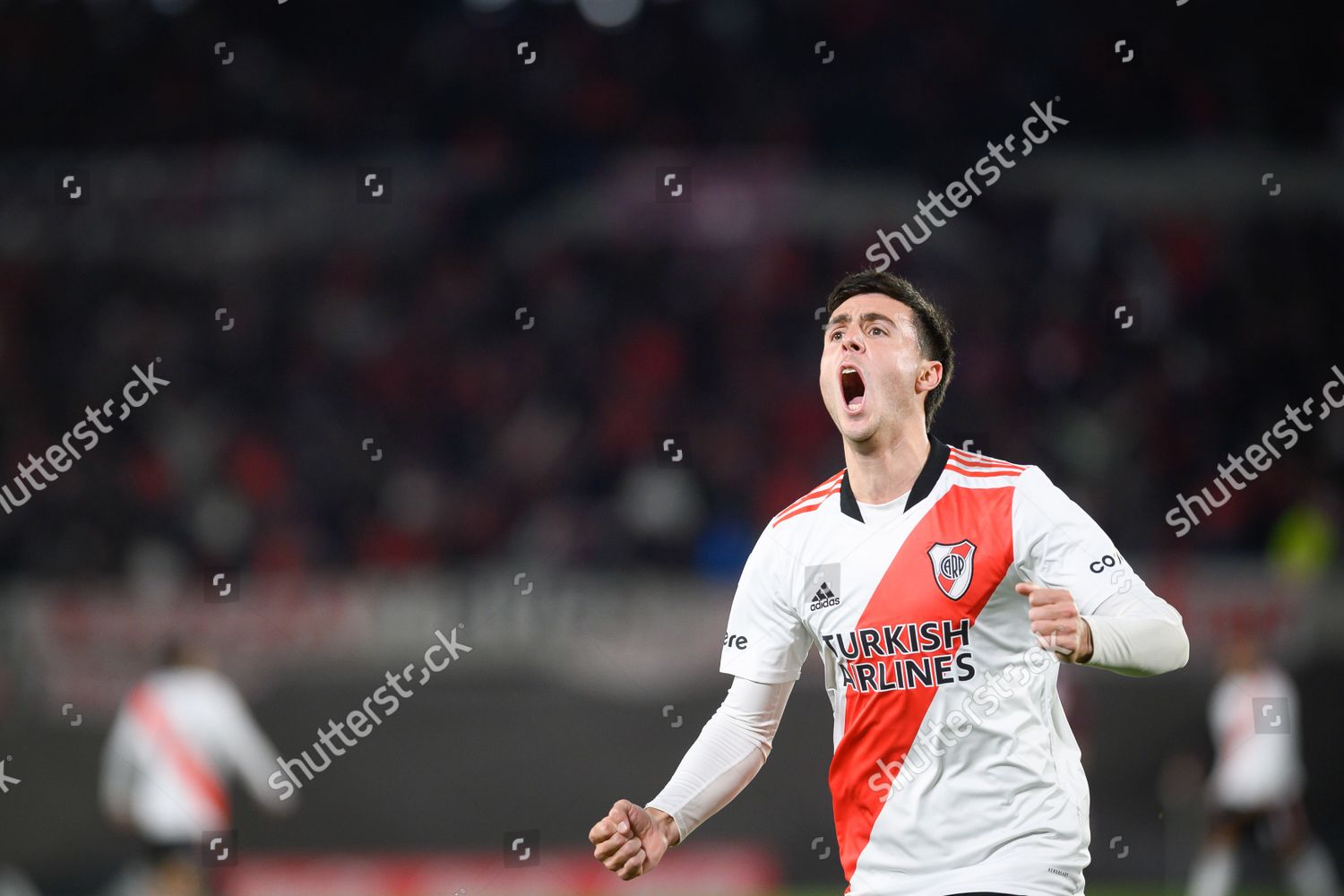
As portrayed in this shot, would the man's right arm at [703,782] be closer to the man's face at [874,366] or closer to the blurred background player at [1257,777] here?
the man's face at [874,366]

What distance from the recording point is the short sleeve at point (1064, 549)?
4.00 meters

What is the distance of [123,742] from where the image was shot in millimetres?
11016

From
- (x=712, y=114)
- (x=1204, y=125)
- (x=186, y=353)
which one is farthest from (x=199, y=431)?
(x=1204, y=125)

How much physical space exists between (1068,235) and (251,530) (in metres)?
9.67

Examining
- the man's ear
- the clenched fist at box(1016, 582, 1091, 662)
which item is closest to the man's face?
the man's ear

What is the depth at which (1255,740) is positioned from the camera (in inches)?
468

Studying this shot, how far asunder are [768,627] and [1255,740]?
27.9ft

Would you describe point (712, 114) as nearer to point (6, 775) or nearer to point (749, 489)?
point (749, 489)

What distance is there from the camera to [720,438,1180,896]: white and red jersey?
4.05 meters

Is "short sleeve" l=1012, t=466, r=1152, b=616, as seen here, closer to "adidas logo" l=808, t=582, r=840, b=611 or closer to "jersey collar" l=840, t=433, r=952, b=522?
Answer: "jersey collar" l=840, t=433, r=952, b=522

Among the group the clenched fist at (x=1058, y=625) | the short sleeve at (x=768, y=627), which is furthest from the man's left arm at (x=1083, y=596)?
the short sleeve at (x=768, y=627)
